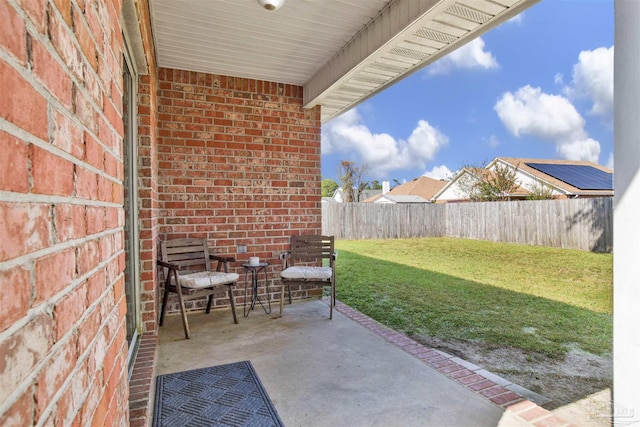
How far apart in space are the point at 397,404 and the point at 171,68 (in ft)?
12.9

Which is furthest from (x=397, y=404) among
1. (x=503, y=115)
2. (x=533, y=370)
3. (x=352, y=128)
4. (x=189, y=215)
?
(x=503, y=115)

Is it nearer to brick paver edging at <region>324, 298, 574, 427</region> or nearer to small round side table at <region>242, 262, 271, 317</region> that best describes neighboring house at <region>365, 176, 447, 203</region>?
small round side table at <region>242, 262, 271, 317</region>

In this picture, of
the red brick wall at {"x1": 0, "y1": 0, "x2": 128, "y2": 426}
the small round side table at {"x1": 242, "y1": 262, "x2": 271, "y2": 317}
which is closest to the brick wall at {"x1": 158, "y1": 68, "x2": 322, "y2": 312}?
the small round side table at {"x1": 242, "y1": 262, "x2": 271, "y2": 317}

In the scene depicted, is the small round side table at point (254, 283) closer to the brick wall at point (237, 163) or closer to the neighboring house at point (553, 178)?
the brick wall at point (237, 163)

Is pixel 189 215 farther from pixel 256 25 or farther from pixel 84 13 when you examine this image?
pixel 84 13

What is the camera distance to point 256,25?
2996 millimetres

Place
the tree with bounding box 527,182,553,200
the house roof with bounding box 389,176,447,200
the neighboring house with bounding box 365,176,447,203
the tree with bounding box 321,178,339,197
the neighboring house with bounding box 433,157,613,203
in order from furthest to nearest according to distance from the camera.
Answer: the tree with bounding box 321,178,339,197 < the house roof with bounding box 389,176,447,200 < the neighboring house with bounding box 365,176,447,203 < the neighboring house with bounding box 433,157,613,203 < the tree with bounding box 527,182,553,200

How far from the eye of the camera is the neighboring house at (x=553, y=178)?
48.2 ft

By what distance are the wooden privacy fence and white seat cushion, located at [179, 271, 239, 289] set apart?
9045mm

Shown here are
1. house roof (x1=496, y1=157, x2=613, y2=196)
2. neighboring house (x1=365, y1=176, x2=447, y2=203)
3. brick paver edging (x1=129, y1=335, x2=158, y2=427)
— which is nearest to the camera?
brick paver edging (x1=129, y1=335, x2=158, y2=427)

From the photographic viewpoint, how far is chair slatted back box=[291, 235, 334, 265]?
434cm

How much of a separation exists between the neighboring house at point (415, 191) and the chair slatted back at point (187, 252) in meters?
23.7

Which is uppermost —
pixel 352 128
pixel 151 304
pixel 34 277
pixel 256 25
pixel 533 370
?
pixel 352 128

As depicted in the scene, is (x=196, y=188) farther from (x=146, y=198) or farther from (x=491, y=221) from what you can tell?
Result: (x=491, y=221)
